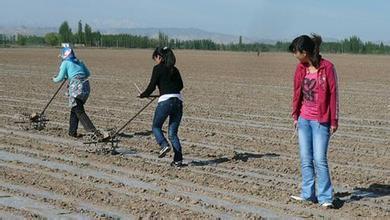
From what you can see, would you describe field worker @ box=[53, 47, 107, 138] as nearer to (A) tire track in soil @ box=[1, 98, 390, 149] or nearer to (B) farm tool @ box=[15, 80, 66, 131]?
(B) farm tool @ box=[15, 80, 66, 131]

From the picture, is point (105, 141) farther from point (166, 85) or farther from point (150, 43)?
point (150, 43)

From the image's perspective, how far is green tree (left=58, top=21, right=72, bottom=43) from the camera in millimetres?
106750

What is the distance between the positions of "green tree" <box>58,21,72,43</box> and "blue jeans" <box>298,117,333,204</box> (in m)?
100

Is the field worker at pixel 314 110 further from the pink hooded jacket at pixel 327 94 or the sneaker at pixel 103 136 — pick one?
the sneaker at pixel 103 136

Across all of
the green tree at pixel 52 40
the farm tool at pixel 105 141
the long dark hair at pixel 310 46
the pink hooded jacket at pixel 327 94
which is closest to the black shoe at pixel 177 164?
the farm tool at pixel 105 141

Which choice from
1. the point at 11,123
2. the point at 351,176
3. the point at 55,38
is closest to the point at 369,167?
the point at 351,176

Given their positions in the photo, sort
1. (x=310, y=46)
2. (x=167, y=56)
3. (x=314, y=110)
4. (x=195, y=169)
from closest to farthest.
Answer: (x=310, y=46) → (x=314, y=110) → (x=167, y=56) → (x=195, y=169)

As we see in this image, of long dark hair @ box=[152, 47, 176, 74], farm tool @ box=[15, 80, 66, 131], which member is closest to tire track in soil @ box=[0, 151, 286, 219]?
long dark hair @ box=[152, 47, 176, 74]

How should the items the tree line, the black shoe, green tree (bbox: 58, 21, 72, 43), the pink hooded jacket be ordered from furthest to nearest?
1. green tree (bbox: 58, 21, 72, 43)
2. the tree line
3. the black shoe
4. the pink hooded jacket

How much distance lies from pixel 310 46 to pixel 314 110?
640 millimetres

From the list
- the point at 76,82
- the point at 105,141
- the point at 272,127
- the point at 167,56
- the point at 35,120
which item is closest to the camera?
the point at 167,56

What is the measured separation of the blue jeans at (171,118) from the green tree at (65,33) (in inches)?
3866

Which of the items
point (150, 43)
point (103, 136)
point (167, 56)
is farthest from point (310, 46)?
point (150, 43)

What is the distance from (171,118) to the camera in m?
8.29
